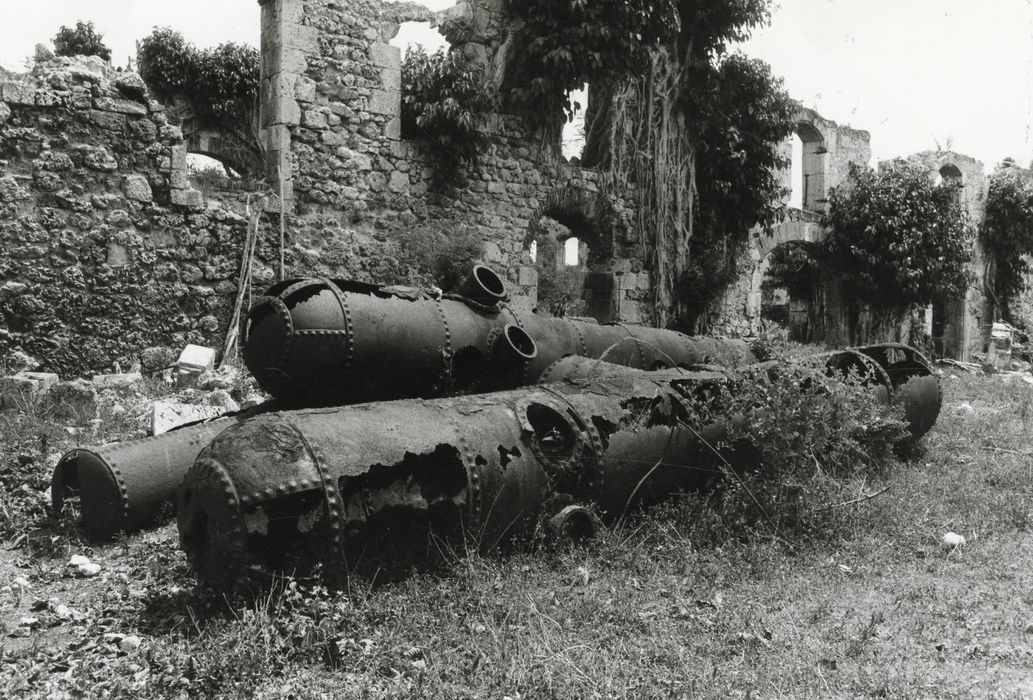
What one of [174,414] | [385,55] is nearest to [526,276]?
[385,55]

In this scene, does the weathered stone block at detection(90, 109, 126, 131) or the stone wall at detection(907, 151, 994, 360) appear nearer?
the weathered stone block at detection(90, 109, 126, 131)

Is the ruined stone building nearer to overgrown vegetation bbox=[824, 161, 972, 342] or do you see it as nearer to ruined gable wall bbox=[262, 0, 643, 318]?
ruined gable wall bbox=[262, 0, 643, 318]

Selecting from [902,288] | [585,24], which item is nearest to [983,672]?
[585,24]

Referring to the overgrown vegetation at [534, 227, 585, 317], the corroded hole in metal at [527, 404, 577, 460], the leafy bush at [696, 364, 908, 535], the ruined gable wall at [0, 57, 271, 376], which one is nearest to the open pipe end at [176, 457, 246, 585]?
the corroded hole in metal at [527, 404, 577, 460]

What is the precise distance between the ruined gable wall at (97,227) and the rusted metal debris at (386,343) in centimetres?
360

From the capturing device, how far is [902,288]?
16.2 meters

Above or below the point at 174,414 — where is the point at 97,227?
above

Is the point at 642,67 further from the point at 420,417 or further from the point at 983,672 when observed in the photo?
the point at 983,672

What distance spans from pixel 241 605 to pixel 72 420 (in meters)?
3.94

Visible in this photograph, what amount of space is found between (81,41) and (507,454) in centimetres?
1913

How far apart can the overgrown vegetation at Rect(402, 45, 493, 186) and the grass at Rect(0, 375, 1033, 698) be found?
20.2ft

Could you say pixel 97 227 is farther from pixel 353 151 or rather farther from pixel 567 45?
pixel 567 45

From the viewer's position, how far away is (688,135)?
531 inches

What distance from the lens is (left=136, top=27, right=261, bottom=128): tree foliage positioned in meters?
16.7
